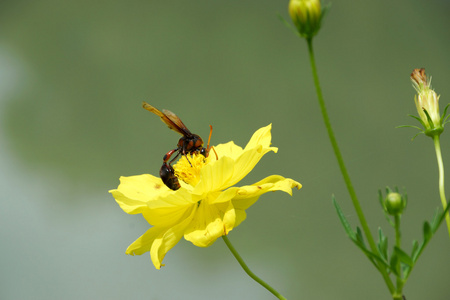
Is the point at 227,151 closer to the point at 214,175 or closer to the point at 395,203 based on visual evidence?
the point at 214,175

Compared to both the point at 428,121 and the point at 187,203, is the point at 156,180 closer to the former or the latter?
the point at 187,203

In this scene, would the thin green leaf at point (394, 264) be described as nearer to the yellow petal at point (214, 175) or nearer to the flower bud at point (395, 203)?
the flower bud at point (395, 203)

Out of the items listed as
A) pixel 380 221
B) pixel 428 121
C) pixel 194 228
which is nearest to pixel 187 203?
pixel 194 228

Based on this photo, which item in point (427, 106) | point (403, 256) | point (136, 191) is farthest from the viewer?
point (136, 191)

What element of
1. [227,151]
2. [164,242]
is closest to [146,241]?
[164,242]

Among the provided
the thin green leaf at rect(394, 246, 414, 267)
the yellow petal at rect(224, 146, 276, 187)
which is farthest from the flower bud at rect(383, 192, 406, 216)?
the yellow petal at rect(224, 146, 276, 187)

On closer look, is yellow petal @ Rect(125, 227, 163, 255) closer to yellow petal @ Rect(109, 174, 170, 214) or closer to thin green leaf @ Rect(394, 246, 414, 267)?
yellow petal @ Rect(109, 174, 170, 214)
